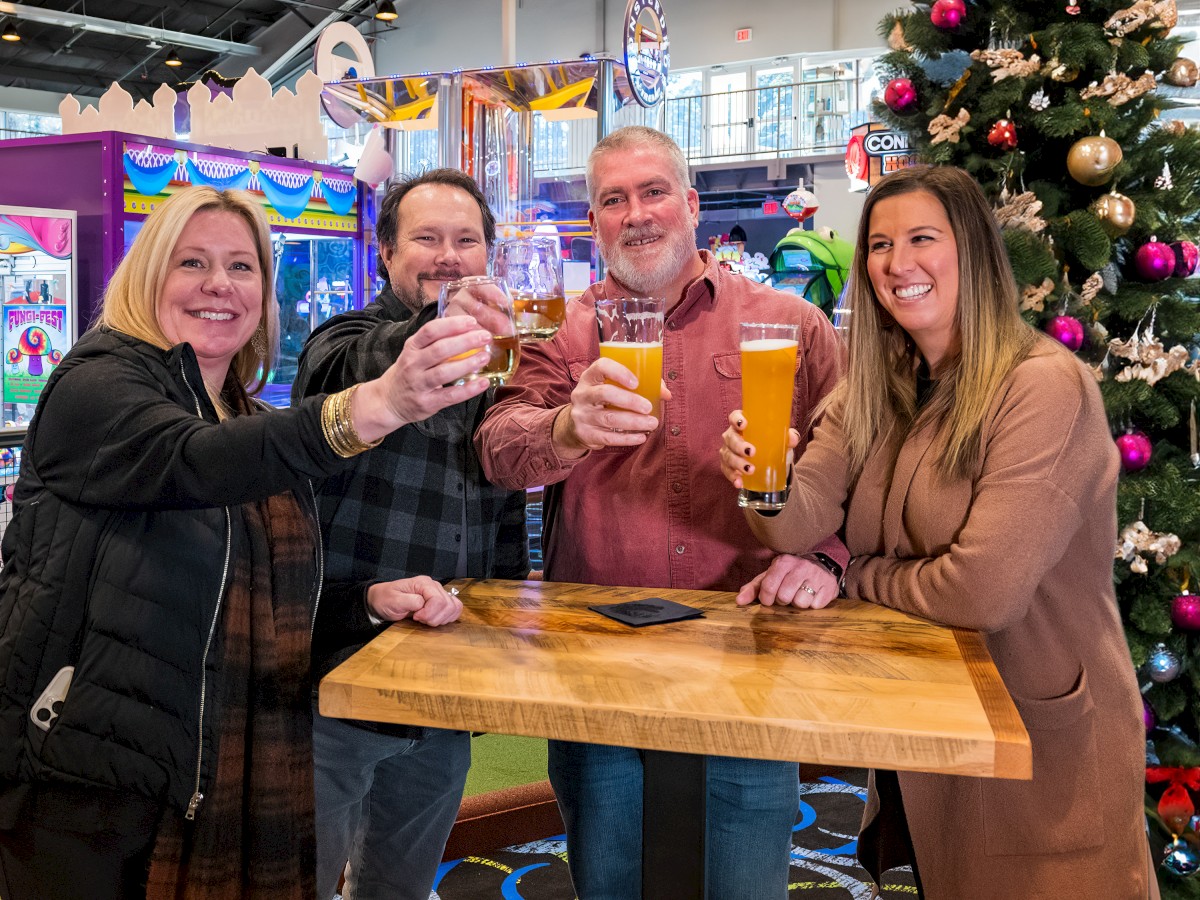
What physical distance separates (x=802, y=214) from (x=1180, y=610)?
7844 millimetres

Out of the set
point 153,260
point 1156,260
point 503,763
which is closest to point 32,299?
point 503,763

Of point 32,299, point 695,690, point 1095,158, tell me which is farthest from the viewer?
point 32,299

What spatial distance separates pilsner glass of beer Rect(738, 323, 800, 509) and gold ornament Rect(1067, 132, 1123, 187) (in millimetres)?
1680

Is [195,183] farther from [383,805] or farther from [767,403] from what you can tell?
[767,403]

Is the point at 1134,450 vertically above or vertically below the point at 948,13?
below

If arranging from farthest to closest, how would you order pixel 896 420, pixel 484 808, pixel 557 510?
pixel 484 808, pixel 557 510, pixel 896 420

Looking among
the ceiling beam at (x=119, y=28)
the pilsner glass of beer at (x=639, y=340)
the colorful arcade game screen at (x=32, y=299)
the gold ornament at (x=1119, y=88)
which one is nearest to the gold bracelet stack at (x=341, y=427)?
the pilsner glass of beer at (x=639, y=340)

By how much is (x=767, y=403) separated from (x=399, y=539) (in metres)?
0.78

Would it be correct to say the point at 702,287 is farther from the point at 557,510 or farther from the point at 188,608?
the point at 188,608

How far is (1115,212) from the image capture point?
3010mm

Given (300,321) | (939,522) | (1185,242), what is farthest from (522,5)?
(939,522)

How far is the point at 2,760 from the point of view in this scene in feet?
5.48

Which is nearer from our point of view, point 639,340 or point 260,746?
point 639,340

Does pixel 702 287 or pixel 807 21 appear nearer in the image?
pixel 702 287
